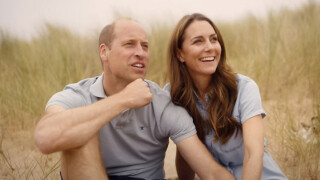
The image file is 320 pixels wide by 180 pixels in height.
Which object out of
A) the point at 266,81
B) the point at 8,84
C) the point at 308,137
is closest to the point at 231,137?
the point at 308,137

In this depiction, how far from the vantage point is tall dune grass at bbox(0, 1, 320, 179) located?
10.9 feet

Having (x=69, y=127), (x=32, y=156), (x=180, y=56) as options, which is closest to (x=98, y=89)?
(x=69, y=127)

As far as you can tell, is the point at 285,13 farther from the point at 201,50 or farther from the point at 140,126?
the point at 140,126

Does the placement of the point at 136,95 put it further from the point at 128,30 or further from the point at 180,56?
the point at 180,56

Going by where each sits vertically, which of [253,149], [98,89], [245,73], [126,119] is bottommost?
[245,73]

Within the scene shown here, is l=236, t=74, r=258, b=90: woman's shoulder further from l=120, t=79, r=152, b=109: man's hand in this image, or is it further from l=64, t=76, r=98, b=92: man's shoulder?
l=64, t=76, r=98, b=92: man's shoulder

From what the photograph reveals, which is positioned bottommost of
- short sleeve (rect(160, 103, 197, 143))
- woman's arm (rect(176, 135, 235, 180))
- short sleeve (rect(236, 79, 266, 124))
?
woman's arm (rect(176, 135, 235, 180))

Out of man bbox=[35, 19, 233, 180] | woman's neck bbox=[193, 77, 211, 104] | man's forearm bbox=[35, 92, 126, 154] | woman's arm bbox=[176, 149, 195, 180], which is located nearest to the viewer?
man's forearm bbox=[35, 92, 126, 154]

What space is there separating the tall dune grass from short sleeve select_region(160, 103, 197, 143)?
1299 mm

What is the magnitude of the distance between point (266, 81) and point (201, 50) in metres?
2.77

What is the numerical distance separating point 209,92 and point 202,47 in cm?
38

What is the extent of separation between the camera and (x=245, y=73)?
5.16 m

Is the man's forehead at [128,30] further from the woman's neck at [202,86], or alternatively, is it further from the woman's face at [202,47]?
the woman's neck at [202,86]

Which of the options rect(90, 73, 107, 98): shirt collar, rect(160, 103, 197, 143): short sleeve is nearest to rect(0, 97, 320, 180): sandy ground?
rect(90, 73, 107, 98): shirt collar
